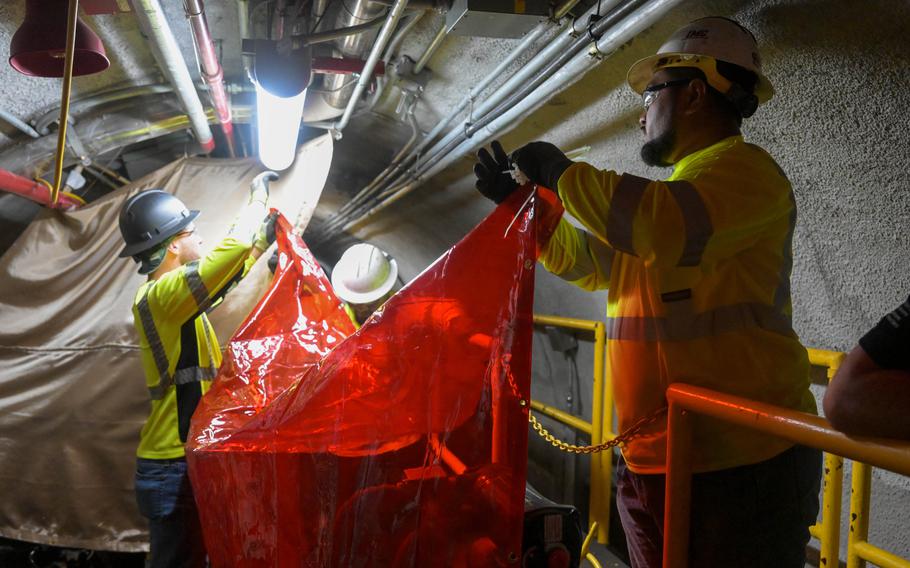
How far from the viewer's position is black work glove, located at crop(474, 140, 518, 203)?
176cm

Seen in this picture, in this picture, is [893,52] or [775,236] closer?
[775,236]

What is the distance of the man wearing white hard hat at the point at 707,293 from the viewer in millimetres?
1338

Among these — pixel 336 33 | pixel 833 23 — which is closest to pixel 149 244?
pixel 336 33

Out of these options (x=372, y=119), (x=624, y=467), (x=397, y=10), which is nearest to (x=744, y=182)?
(x=624, y=467)

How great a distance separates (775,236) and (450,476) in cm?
107

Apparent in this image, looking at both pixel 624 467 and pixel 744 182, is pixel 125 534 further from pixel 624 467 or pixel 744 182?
pixel 744 182

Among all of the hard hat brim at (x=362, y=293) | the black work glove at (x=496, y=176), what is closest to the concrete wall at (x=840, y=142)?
the black work glove at (x=496, y=176)

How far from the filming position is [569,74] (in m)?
2.48

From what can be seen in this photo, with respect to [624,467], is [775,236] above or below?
above

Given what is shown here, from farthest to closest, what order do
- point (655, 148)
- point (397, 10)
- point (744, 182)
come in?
point (397, 10), point (655, 148), point (744, 182)

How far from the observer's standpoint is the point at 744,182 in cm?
137

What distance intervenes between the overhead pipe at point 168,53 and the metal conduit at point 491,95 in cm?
156

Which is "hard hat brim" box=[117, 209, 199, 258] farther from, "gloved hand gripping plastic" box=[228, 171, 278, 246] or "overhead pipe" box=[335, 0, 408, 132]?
"overhead pipe" box=[335, 0, 408, 132]

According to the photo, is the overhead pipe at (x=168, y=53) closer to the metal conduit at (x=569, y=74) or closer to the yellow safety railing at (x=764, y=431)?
the metal conduit at (x=569, y=74)
